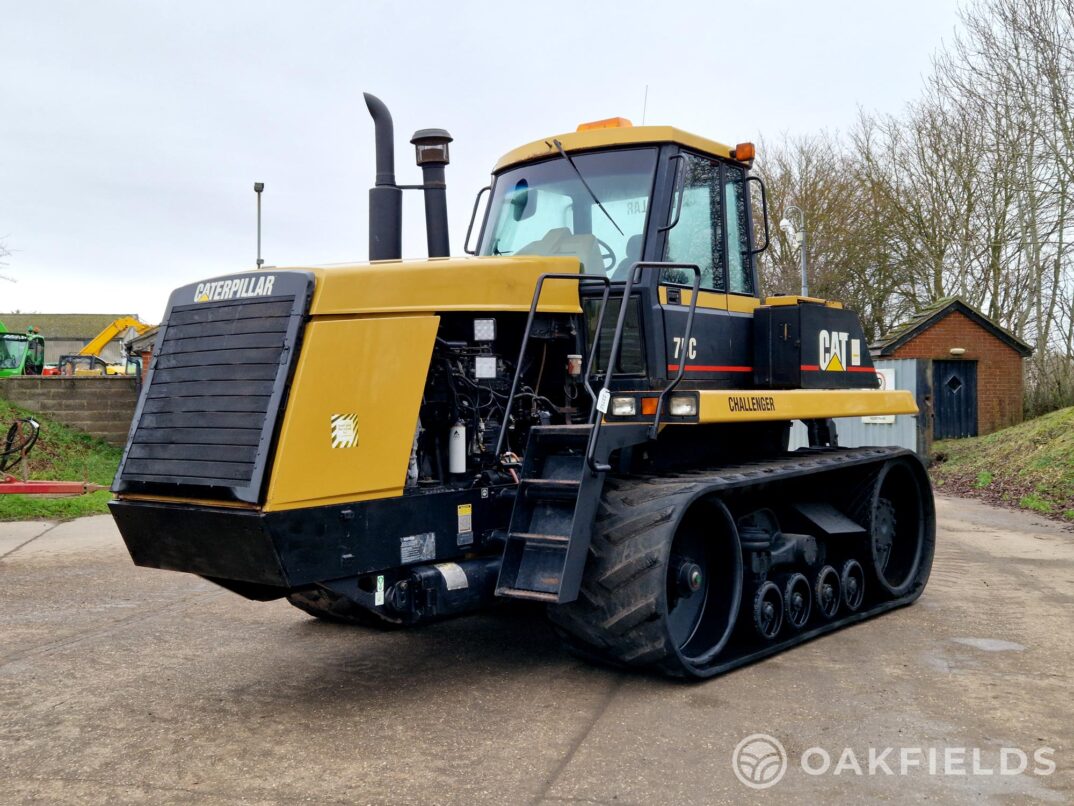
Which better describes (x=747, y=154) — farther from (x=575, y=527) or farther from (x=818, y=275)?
(x=818, y=275)

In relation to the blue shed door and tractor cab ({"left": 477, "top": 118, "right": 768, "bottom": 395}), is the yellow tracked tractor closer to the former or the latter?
tractor cab ({"left": 477, "top": 118, "right": 768, "bottom": 395})

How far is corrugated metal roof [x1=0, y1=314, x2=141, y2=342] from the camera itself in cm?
7350

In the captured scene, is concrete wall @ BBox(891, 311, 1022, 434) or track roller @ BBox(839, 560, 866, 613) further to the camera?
concrete wall @ BBox(891, 311, 1022, 434)

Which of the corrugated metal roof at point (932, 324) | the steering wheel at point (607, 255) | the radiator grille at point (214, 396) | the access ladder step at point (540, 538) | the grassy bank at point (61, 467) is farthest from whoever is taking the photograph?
the corrugated metal roof at point (932, 324)

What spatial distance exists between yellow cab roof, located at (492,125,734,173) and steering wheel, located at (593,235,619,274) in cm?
65

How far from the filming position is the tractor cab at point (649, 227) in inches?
242

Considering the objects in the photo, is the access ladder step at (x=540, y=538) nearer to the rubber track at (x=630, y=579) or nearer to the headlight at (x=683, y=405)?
the rubber track at (x=630, y=579)

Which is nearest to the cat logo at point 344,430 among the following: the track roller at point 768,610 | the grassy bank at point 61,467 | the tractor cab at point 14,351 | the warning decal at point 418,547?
the warning decal at point 418,547

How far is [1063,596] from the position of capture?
26.4 feet

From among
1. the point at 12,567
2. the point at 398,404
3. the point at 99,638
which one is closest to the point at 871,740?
the point at 398,404

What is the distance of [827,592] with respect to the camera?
7.15 meters

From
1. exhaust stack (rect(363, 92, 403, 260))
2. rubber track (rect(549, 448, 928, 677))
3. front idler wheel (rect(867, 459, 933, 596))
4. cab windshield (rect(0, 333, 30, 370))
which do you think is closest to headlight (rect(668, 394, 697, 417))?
rubber track (rect(549, 448, 928, 677))

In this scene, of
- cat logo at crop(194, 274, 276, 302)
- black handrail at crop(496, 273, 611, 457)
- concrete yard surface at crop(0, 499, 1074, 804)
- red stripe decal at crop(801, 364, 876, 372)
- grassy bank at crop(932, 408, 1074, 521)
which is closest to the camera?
concrete yard surface at crop(0, 499, 1074, 804)

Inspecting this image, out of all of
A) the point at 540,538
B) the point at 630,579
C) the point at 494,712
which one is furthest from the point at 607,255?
the point at 494,712
